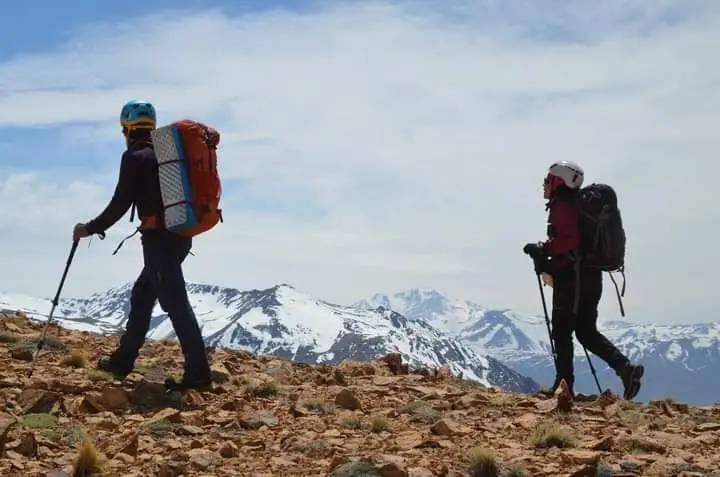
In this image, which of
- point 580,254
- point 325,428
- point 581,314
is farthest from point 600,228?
point 325,428

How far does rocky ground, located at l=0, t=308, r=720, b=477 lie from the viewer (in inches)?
279

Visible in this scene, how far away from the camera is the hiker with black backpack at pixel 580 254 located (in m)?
11.2

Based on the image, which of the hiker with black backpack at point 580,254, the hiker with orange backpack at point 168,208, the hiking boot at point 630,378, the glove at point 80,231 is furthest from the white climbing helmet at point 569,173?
the glove at point 80,231

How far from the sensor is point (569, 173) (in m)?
11.2

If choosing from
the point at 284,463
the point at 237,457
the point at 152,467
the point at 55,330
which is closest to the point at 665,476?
the point at 284,463

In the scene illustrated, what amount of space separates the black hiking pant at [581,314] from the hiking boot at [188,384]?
474 centimetres

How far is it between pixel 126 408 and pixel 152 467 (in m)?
2.50

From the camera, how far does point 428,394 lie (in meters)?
10.8

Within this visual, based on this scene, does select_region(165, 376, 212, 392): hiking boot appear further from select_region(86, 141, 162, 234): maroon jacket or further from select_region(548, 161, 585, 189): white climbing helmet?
select_region(548, 161, 585, 189): white climbing helmet

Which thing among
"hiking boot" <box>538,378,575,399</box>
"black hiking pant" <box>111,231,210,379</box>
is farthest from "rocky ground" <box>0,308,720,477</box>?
"black hiking pant" <box>111,231,210,379</box>

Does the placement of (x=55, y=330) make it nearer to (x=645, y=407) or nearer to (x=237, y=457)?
(x=237, y=457)

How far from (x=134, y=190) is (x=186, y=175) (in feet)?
2.39

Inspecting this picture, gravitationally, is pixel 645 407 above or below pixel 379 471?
above

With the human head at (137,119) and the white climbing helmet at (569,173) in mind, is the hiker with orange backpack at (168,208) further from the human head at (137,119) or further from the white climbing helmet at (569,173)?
the white climbing helmet at (569,173)
